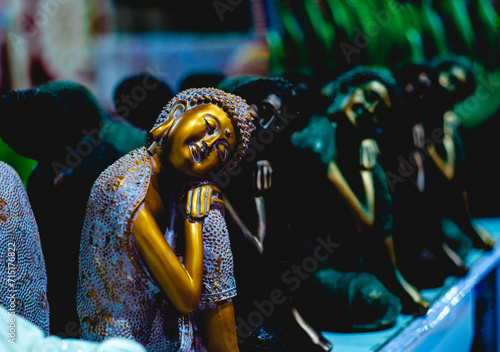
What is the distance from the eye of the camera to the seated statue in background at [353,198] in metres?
1.27

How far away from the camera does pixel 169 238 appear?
33.3 inches

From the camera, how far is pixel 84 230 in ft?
2.71

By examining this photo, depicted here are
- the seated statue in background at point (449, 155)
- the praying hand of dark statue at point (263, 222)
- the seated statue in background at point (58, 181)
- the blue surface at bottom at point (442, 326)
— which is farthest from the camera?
the seated statue in background at point (449, 155)

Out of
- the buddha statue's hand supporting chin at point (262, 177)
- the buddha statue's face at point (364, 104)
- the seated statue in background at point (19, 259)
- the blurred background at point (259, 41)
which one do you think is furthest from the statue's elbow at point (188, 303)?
the blurred background at point (259, 41)

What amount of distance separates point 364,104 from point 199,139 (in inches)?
23.1

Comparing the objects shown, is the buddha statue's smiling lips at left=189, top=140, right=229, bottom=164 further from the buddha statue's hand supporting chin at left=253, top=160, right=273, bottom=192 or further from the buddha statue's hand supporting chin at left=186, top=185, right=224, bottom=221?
the buddha statue's hand supporting chin at left=253, top=160, right=273, bottom=192

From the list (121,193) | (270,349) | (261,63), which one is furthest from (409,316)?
(261,63)

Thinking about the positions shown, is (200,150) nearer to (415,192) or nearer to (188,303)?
(188,303)

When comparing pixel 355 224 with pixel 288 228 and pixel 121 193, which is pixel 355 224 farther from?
pixel 121 193

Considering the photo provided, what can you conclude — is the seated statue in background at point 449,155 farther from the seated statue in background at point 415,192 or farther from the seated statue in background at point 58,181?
the seated statue in background at point 58,181

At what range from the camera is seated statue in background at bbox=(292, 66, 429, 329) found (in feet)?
4.17

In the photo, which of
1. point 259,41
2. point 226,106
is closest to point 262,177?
point 226,106

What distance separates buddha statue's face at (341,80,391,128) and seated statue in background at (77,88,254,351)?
0.45 meters

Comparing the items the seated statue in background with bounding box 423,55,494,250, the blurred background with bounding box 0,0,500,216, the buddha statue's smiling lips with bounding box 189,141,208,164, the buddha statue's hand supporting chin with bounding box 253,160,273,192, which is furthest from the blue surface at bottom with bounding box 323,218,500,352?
the blurred background with bounding box 0,0,500,216
